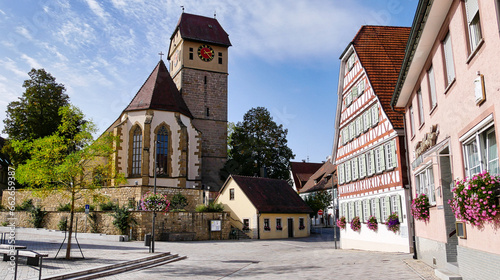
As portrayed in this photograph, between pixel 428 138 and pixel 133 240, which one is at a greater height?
pixel 428 138

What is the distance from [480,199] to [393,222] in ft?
41.8

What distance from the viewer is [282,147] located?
54.4 metres

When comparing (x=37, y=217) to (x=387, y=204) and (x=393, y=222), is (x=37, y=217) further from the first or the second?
(x=393, y=222)

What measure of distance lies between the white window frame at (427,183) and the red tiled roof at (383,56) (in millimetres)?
5724

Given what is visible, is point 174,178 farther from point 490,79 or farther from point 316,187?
point 490,79

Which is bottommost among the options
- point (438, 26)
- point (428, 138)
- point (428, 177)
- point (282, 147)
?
point (428, 177)

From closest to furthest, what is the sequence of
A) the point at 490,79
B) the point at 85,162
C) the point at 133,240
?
the point at 490,79 < the point at 85,162 < the point at 133,240

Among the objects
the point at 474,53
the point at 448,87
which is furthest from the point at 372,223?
the point at 474,53

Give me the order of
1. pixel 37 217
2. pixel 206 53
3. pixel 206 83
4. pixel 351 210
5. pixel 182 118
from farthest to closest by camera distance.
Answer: pixel 206 53 < pixel 206 83 < pixel 182 118 < pixel 37 217 < pixel 351 210

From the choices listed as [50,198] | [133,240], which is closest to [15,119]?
[50,198]

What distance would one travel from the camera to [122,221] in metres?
27.2

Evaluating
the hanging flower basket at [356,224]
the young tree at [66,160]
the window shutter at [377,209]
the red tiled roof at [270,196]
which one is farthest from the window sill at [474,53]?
the red tiled roof at [270,196]

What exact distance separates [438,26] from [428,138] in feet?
10.2

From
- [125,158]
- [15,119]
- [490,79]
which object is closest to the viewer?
[490,79]
